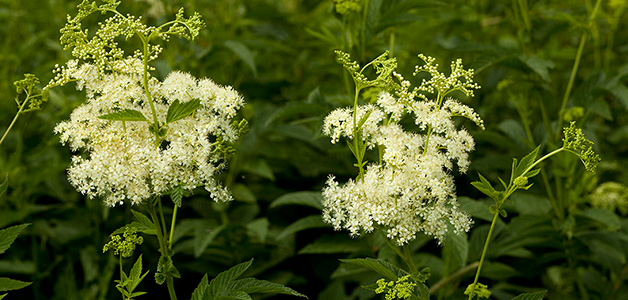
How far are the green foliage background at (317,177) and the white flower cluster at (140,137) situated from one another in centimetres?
104

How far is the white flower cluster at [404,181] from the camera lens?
2.10 meters

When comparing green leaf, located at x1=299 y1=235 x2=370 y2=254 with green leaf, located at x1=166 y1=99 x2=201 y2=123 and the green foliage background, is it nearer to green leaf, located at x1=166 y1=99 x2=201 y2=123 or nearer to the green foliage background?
the green foliage background

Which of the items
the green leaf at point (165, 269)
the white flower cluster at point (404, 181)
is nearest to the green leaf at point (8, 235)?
the green leaf at point (165, 269)

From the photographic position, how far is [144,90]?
2254 millimetres

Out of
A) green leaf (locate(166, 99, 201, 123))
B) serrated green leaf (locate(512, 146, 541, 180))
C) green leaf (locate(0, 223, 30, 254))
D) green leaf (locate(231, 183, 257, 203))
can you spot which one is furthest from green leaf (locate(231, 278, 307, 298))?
green leaf (locate(231, 183, 257, 203))

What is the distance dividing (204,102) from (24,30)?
4234mm

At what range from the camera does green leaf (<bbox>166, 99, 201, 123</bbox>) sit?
2.06 m

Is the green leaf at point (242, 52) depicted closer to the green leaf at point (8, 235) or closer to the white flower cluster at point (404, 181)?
the white flower cluster at point (404, 181)

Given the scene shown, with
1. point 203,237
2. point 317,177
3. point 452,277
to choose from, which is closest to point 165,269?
point 203,237

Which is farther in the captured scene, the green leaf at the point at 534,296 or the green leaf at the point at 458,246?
the green leaf at the point at 458,246

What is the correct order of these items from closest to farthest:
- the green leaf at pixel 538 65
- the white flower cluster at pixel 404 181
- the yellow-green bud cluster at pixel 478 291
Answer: the white flower cluster at pixel 404 181, the yellow-green bud cluster at pixel 478 291, the green leaf at pixel 538 65

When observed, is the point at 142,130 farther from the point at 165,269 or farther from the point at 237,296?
the point at 237,296

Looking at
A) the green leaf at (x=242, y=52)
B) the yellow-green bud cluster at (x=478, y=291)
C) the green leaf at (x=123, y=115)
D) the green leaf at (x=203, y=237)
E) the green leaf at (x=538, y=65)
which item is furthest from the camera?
the green leaf at (x=242, y=52)

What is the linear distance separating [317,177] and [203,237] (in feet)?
3.81
